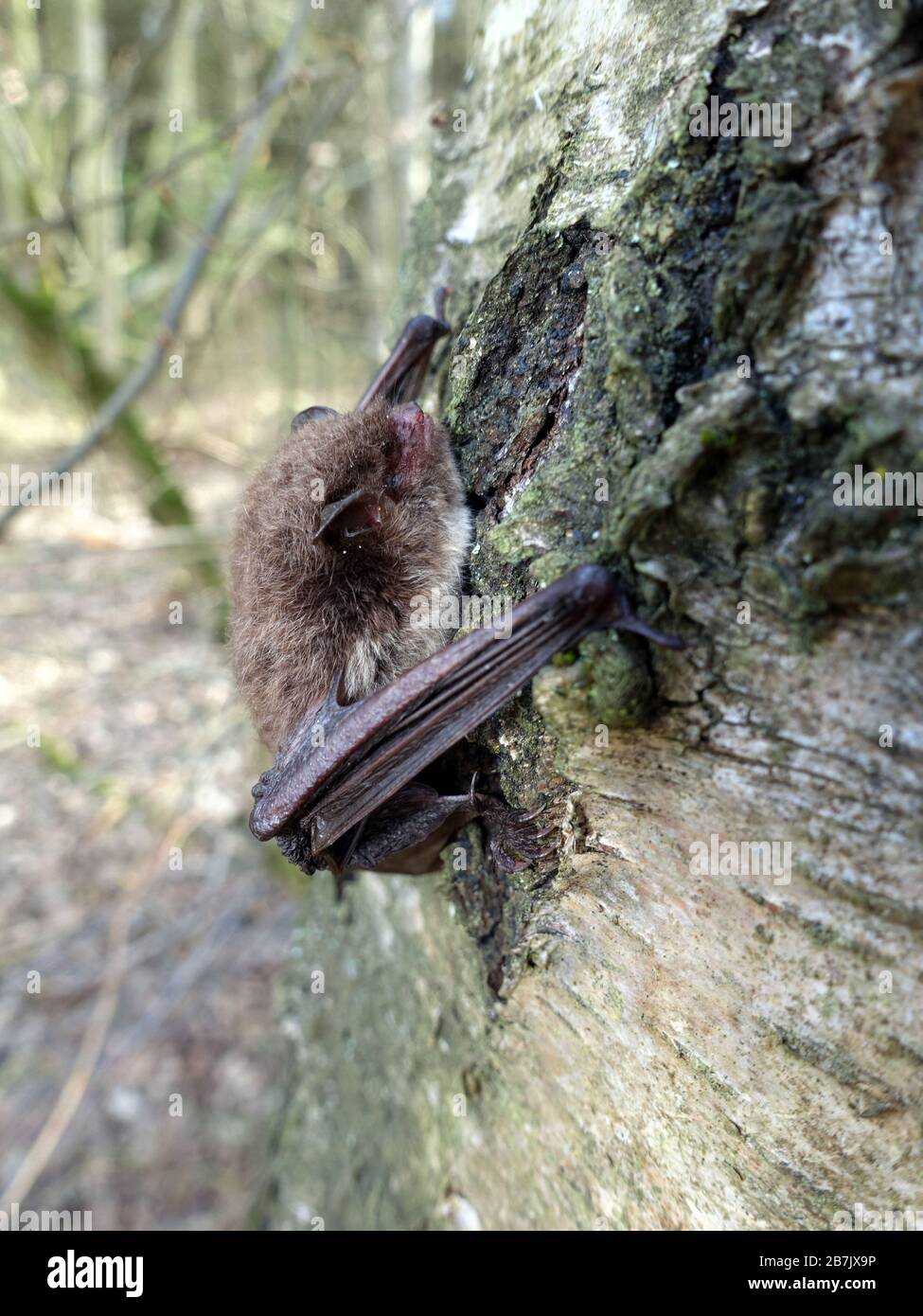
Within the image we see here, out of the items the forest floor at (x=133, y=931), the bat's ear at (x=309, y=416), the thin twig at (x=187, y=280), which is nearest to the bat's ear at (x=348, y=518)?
the bat's ear at (x=309, y=416)

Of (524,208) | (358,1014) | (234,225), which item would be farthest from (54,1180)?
(234,225)

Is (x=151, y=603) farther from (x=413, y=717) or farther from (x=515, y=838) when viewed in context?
(x=515, y=838)

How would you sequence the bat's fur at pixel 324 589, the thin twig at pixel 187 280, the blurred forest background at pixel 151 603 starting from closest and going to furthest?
1. the bat's fur at pixel 324 589
2. the thin twig at pixel 187 280
3. the blurred forest background at pixel 151 603

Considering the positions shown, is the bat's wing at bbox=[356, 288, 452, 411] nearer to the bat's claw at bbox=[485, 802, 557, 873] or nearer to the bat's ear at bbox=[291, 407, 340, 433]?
the bat's ear at bbox=[291, 407, 340, 433]

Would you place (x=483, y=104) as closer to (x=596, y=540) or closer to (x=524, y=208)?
(x=524, y=208)

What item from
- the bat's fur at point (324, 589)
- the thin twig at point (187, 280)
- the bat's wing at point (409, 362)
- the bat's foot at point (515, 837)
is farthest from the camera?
the thin twig at point (187, 280)

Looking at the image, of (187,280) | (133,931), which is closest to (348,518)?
(187,280)

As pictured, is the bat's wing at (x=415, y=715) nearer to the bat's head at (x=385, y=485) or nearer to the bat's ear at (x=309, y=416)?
the bat's head at (x=385, y=485)
